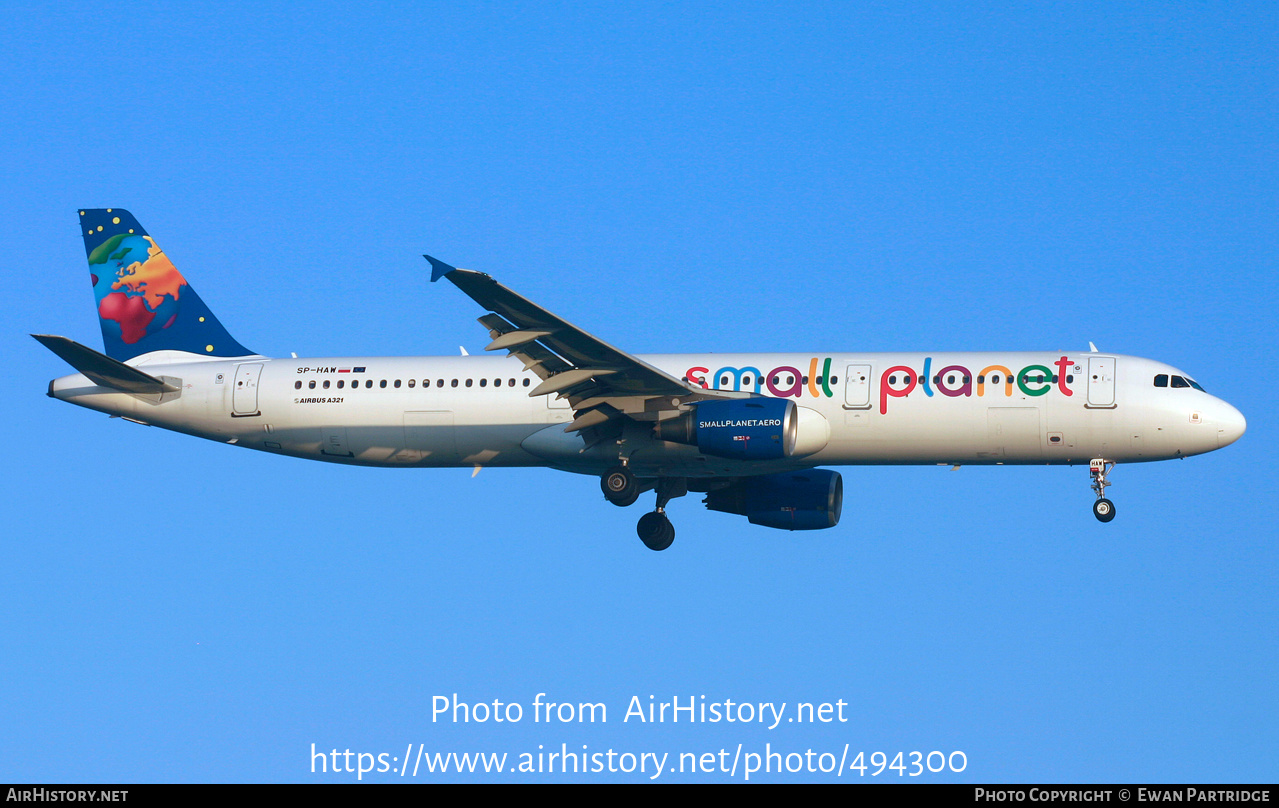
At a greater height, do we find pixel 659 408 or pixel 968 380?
pixel 968 380

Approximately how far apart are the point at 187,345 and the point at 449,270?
1503 centimetres

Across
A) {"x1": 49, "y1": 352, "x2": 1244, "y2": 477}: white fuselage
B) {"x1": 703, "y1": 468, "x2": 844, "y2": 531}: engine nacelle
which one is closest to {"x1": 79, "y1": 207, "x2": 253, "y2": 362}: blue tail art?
{"x1": 49, "y1": 352, "x2": 1244, "y2": 477}: white fuselage

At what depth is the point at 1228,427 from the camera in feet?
119

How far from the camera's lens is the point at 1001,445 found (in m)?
36.7

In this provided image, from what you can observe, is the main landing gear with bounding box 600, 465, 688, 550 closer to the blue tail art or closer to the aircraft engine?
the aircraft engine

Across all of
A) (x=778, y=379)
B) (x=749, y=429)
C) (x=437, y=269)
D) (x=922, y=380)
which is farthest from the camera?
(x=778, y=379)

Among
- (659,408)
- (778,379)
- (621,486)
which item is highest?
(778,379)

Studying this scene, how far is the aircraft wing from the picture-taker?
33906 mm

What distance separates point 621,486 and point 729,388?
3703 mm

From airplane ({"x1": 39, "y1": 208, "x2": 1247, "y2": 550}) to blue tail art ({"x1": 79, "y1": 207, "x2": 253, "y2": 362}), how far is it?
0.09m

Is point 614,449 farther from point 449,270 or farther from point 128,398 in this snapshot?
point 128,398

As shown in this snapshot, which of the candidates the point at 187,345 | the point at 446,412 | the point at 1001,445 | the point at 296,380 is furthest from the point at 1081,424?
the point at 187,345

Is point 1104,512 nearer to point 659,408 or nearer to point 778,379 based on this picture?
point 778,379

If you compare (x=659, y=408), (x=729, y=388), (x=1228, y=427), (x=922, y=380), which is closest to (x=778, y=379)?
(x=729, y=388)
